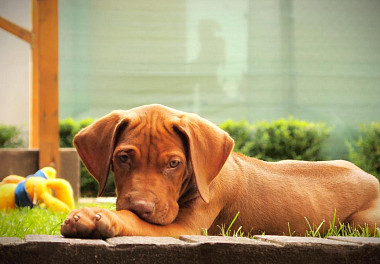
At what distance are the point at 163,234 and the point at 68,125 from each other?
24.4 feet

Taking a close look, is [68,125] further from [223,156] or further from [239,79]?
[223,156]

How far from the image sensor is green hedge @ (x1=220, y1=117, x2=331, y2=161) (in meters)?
9.91

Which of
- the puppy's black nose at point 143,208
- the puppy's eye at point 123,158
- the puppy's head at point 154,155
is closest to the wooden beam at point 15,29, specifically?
the puppy's head at point 154,155

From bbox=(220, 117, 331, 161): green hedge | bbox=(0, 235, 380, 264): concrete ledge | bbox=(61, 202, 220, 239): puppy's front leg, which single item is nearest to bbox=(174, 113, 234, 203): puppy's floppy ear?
bbox=(61, 202, 220, 239): puppy's front leg

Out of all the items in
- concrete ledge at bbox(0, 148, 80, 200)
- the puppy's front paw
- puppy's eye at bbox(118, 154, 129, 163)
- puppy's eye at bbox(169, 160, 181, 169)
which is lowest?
concrete ledge at bbox(0, 148, 80, 200)

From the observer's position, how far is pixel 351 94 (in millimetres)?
11555

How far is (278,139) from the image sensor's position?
9.93 metres

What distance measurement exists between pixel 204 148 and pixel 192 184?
9.3 inches

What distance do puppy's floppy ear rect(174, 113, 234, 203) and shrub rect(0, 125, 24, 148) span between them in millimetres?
7917

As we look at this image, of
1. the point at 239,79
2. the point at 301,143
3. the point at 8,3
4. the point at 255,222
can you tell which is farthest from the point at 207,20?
the point at 255,222

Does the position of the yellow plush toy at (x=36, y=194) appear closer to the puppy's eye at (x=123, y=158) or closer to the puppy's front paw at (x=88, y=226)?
the puppy's eye at (x=123, y=158)

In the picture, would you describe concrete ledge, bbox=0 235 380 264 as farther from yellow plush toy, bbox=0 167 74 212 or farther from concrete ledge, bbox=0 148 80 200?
concrete ledge, bbox=0 148 80 200

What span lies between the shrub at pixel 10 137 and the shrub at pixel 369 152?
248 inches

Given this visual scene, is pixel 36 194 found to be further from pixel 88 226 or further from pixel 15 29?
pixel 88 226
